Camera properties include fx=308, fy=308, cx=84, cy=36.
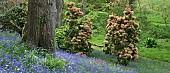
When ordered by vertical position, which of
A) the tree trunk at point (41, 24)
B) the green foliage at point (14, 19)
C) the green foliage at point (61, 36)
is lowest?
the green foliage at point (61, 36)

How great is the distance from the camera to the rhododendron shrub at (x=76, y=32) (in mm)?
16531

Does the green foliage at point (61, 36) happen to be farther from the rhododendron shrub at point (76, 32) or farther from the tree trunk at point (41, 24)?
the tree trunk at point (41, 24)

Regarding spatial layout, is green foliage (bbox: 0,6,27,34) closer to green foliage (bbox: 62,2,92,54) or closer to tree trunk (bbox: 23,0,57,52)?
green foliage (bbox: 62,2,92,54)

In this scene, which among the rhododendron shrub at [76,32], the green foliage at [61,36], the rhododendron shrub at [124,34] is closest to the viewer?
the green foliage at [61,36]

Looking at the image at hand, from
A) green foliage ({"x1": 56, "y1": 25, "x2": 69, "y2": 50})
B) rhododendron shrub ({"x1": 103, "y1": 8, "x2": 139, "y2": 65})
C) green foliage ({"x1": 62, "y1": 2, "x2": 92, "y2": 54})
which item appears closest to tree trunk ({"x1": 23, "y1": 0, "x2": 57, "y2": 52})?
green foliage ({"x1": 56, "y1": 25, "x2": 69, "y2": 50})

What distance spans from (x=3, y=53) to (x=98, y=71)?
310 centimetres

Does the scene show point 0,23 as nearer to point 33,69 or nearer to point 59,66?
point 59,66

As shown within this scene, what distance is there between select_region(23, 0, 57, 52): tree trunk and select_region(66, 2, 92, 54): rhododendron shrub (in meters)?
6.59

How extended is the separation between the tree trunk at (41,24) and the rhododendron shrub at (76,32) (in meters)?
6.59

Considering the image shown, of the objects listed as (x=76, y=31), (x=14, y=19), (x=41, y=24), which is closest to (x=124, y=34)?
(x=76, y=31)

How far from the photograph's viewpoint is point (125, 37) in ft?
53.7

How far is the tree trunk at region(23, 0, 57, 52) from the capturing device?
957 centimetres

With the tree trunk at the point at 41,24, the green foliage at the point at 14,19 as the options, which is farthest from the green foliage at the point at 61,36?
the tree trunk at the point at 41,24

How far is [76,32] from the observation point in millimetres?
16797
